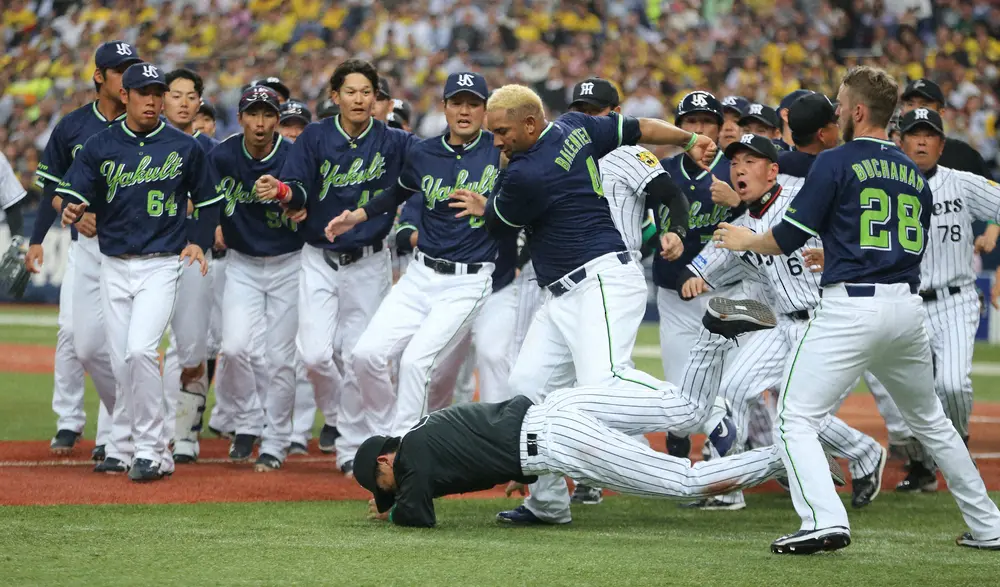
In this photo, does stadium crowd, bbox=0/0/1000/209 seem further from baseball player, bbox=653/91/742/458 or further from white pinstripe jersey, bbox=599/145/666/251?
white pinstripe jersey, bbox=599/145/666/251

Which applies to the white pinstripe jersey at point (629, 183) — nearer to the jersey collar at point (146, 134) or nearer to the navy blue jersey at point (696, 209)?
the navy blue jersey at point (696, 209)

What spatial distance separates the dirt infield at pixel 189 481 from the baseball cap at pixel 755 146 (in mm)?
2268

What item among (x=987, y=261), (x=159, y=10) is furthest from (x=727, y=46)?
(x=159, y=10)

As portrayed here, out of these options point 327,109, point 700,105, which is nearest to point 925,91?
point 700,105

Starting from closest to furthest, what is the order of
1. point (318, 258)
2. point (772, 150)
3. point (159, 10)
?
1. point (772, 150)
2. point (318, 258)
3. point (159, 10)

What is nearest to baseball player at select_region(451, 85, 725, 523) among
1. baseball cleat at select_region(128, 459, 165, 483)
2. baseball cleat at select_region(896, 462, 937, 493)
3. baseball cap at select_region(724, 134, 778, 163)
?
baseball cap at select_region(724, 134, 778, 163)

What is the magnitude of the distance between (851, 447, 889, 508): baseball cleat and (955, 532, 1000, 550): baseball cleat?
3.16 ft

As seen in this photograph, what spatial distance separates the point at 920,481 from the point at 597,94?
3.08 metres

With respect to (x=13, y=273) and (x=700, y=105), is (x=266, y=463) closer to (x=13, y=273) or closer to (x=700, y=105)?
(x=13, y=273)

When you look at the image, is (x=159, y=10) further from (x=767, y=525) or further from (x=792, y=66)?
(x=767, y=525)

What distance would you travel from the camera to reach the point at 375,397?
25.0 feet

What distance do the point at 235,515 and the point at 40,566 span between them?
1522mm

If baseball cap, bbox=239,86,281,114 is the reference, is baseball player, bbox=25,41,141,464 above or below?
below

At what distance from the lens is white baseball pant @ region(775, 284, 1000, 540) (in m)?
5.22
